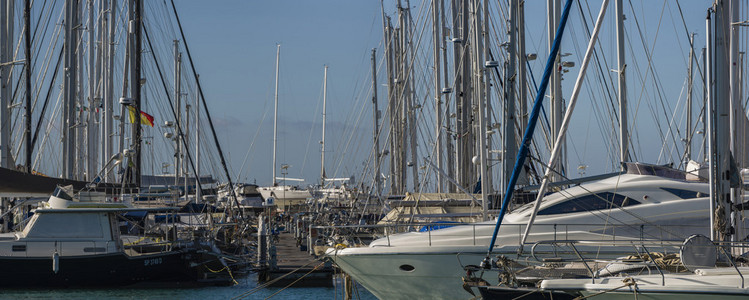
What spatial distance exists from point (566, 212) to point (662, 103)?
14664 mm

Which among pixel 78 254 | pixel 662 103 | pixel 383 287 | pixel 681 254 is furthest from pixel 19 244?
pixel 662 103

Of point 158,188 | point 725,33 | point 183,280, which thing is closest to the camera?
point 725,33

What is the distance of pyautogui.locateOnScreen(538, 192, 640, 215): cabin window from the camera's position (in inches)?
792

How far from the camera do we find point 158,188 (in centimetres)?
4284

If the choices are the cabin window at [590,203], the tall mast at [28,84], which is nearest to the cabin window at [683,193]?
the cabin window at [590,203]

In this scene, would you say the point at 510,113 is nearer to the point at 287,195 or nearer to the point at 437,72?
the point at 437,72

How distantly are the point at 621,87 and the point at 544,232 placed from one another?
6.93 m

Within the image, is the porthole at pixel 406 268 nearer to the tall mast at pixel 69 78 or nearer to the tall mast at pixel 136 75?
the tall mast at pixel 136 75

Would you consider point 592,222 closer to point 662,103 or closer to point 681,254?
point 681,254

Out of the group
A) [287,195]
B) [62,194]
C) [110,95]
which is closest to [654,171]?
[62,194]

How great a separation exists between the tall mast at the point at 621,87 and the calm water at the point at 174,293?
8373mm

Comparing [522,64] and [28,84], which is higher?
[28,84]

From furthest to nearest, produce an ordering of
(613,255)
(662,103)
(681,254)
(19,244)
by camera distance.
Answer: (662,103) → (19,244) → (613,255) → (681,254)

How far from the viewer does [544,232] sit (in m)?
19.8
